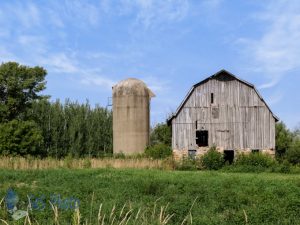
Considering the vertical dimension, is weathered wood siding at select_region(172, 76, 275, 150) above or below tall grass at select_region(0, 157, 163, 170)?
above

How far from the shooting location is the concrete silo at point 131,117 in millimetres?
41969

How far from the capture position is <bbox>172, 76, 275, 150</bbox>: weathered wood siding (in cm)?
3684

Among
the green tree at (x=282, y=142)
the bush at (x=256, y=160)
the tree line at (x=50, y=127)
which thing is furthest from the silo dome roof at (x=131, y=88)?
the green tree at (x=282, y=142)

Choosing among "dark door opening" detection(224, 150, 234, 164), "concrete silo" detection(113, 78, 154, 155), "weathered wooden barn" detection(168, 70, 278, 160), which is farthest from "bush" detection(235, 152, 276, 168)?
"concrete silo" detection(113, 78, 154, 155)

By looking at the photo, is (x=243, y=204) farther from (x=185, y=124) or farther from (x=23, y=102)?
(x=23, y=102)

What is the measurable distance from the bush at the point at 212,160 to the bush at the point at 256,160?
3.98ft

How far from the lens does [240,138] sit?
121 ft

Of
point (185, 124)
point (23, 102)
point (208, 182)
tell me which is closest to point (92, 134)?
point (23, 102)

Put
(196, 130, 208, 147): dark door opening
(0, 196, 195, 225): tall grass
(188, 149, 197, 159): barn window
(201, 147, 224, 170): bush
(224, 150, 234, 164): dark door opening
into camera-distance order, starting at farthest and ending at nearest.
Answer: (196, 130, 208, 147): dark door opening → (224, 150, 234, 164): dark door opening → (188, 149, 197, 159): barn window → (201, 147, 224, 170): bush → (0, 196, 195, 225): tall grass

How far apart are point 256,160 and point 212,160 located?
3.10m

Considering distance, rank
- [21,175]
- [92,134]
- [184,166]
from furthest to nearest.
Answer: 1. [92,134]
2. [184,166]
3. [21,175]

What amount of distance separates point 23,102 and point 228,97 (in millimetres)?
18911

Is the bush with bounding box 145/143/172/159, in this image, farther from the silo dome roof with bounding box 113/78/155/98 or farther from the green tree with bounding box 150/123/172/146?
the green tree with bounding box 150/123/172/146

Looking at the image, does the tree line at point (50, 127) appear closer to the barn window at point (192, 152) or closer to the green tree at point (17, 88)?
the green tree at point (17, 88)
